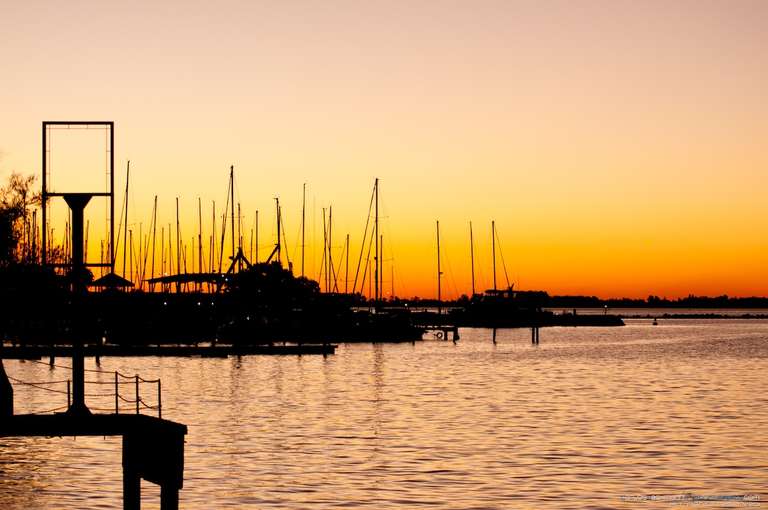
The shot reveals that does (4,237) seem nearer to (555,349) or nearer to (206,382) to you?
(206,382)

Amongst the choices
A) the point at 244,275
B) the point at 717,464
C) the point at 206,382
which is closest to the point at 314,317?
the point at 244,275

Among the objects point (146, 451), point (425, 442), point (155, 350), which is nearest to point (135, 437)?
point (146, 451)

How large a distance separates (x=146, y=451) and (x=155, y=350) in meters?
85.9

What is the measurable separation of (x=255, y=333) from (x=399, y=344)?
47.1 metres

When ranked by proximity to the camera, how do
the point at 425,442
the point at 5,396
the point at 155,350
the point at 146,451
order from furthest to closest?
the point at 155,350
the point at 425,442
the point at 5,396
the point at 146,451

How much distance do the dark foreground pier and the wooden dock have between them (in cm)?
6571

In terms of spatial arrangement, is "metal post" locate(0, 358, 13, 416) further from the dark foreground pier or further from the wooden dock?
the wooden dock

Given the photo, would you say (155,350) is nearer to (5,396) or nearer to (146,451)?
(5,396)

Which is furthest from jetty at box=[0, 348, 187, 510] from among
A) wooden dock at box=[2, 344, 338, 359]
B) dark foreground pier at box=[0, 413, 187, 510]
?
wooden dock at box=[2, 344, 338, 359]

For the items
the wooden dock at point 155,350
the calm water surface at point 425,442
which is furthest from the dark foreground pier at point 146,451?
the wooden dock at point 155,350

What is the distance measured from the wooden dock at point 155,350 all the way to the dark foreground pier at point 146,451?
216 feet

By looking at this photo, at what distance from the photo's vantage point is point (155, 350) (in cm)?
11550

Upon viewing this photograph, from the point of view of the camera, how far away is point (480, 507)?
38.2 m

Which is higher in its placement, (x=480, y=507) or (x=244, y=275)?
(x=244, y=275)
